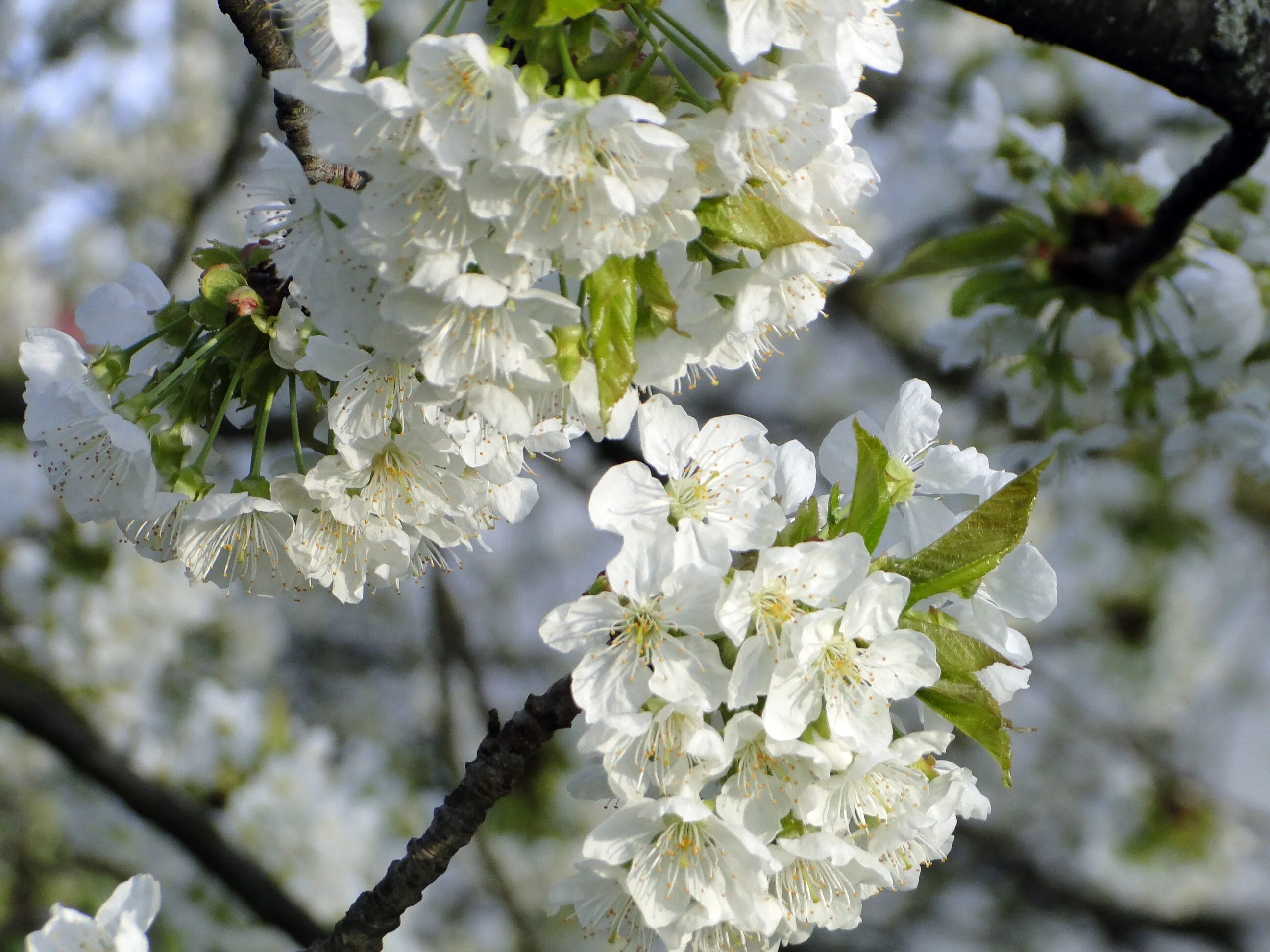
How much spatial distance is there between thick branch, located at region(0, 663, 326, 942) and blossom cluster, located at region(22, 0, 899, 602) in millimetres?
1198

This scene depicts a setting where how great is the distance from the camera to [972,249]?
2.46 meters

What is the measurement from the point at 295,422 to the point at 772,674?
648mm

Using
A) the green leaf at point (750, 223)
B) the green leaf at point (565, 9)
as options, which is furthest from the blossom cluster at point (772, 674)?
the green leaf at point (565, 9)

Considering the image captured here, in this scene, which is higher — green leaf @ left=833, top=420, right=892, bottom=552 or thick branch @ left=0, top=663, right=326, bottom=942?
green leaf @ left=833, top=420, right=892, bottom=552

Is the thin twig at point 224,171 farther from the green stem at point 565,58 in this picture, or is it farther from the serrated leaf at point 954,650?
the serrated leaf at point 954,650

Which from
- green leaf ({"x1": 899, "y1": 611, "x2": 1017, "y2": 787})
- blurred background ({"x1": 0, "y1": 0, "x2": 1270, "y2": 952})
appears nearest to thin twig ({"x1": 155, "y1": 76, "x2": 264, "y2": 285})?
blurred background ({"x1": 0, "y1": 0, "x2": 1270, "y2": 952})

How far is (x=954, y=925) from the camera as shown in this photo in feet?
17.6

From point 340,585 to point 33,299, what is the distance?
699 cm

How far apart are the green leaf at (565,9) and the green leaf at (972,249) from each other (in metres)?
1.58

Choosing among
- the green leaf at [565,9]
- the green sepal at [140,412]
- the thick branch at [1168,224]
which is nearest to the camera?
the green leaf at [565,9]

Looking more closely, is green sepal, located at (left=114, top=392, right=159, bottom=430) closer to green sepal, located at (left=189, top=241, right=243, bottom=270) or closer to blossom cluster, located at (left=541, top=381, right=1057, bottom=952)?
green sepal, located at (left=189, top=241, right=243, bottom=270)

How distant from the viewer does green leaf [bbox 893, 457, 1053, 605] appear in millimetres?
1161

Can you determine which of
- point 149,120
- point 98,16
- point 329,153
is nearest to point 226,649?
point 98,16

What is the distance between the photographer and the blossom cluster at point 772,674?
110cm
